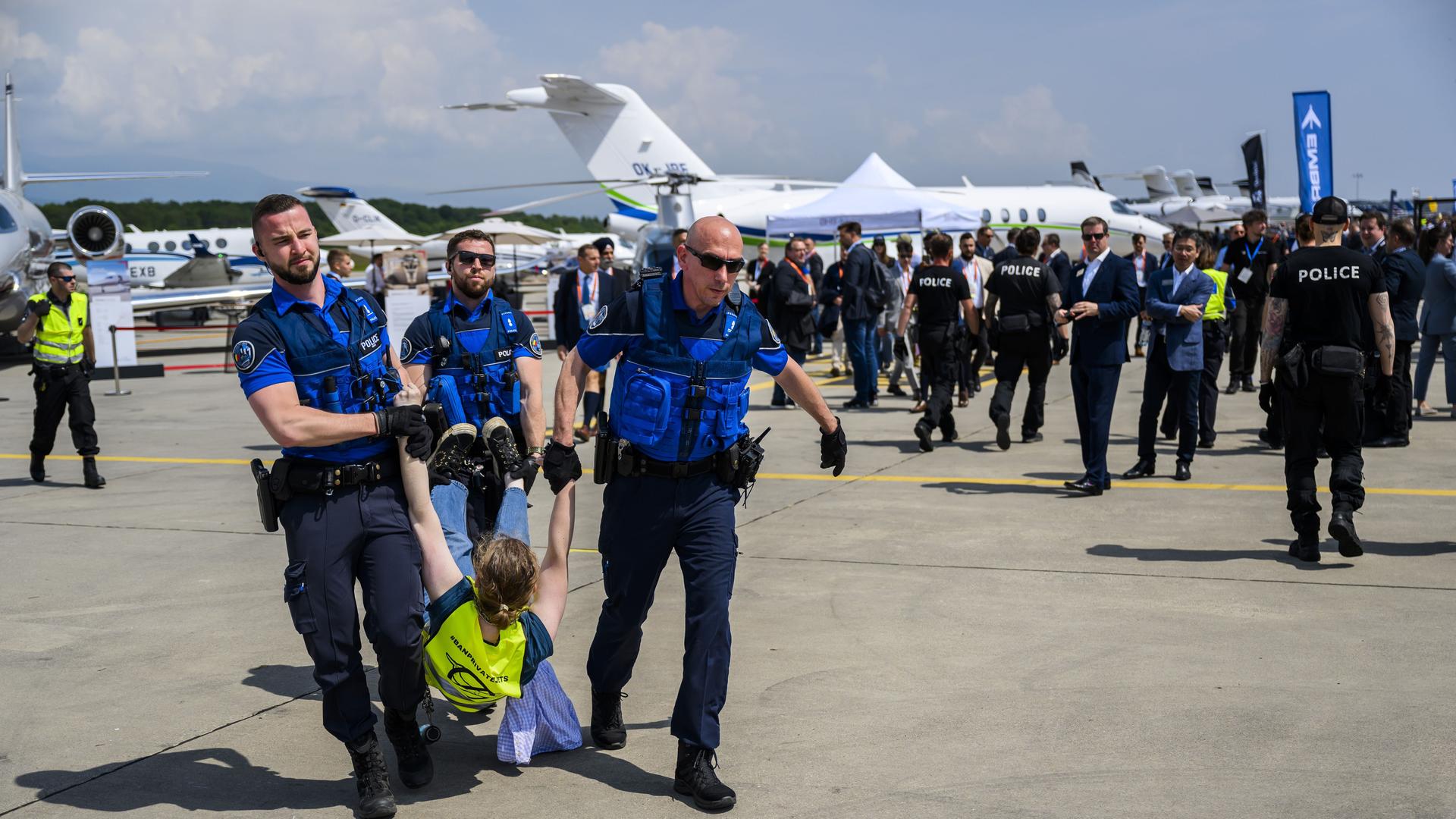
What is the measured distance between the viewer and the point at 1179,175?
9106 cm

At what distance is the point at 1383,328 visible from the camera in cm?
687

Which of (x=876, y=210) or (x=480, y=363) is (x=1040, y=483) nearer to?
(x=480, y=363)

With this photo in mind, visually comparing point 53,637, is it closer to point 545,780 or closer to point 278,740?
point 278,740

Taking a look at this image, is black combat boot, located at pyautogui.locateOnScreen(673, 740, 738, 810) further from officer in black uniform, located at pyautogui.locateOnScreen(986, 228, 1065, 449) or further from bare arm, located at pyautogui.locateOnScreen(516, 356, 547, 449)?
officer in black uniform, located at pyautogui.locateOnScreen(986, 228, 1065, 449)

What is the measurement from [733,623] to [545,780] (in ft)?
6.22

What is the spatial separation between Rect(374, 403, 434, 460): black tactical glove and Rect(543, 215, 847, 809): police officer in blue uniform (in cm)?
45

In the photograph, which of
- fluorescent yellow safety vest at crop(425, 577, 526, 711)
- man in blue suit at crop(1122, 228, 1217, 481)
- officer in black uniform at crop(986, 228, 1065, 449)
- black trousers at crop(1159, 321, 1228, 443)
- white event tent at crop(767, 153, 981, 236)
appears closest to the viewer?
fluorescent yellow safety vest at crop(425, 577, 526, 711)

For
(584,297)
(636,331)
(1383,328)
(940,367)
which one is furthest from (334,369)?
(940,367)

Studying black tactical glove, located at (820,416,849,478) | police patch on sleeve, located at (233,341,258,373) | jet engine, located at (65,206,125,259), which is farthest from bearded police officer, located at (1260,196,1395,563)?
jet engine, located at (65,206,125,259)

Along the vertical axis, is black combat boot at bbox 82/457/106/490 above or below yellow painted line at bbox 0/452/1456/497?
above

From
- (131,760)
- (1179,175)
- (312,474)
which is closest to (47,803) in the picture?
(131,760)

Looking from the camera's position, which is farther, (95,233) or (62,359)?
(95,233)

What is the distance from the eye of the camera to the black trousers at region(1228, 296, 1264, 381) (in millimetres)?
13727

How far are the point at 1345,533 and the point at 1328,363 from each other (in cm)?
91
